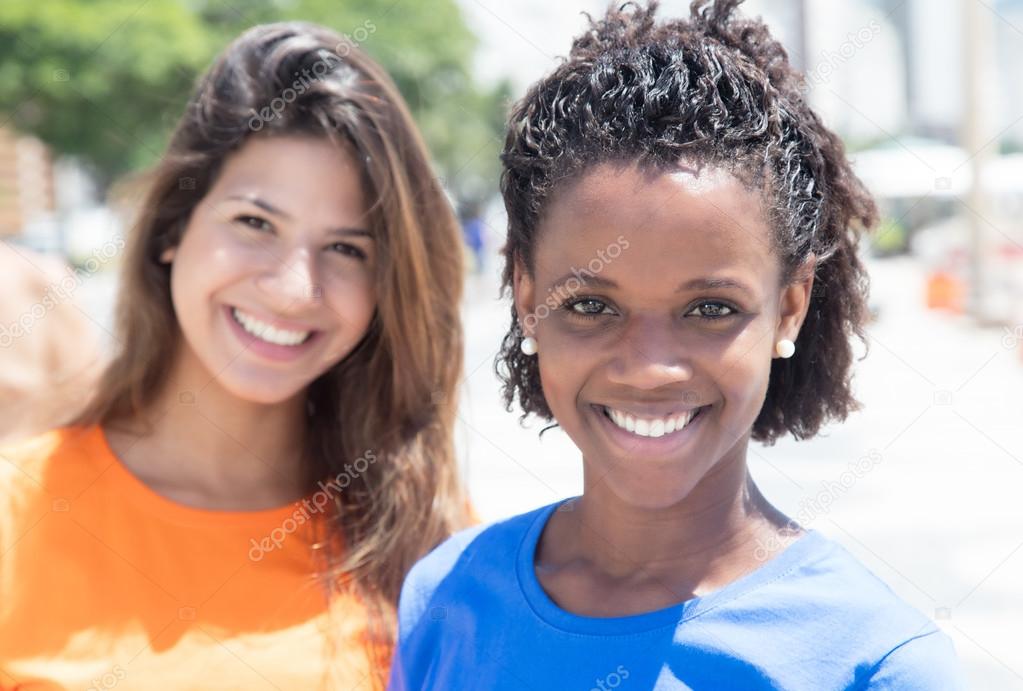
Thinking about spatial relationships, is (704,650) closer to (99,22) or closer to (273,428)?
(273,428)

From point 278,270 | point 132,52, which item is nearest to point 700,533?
point 278,270

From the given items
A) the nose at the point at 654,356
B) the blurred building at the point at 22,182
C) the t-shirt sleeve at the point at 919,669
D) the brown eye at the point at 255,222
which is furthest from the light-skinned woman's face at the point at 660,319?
the blurred building at the point at 22,182

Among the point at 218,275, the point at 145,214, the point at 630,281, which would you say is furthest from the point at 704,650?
the point at 145,214

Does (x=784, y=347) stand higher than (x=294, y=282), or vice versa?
(x=784, y=347)

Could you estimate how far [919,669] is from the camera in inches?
51.2

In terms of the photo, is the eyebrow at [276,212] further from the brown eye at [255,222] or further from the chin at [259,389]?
the chin at [259,389]

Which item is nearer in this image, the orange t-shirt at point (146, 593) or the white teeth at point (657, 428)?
the white teeth at point (657, 428)

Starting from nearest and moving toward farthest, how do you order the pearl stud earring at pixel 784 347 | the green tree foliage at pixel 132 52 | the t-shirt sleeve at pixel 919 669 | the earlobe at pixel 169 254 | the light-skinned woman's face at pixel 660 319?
the t-shirt sleeve at pixel 919 669 < the light-skinned woman's face at pixel 660 319 < the pearl stud earring at pixel 784 347 < the earlobe at pixel 169 254 < the green tree foliage at pixel 132 52

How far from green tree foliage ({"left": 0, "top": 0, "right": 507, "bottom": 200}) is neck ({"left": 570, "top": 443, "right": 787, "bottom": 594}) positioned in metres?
16.6

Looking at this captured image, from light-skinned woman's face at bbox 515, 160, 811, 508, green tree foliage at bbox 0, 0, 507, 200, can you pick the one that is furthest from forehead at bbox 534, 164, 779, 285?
green tree foliage at bbox 0, 0, 507, 200

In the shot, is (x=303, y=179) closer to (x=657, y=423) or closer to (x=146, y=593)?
(x=146, y=593)

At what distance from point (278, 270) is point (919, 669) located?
1.47 metres

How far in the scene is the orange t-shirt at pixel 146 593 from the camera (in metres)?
1.97

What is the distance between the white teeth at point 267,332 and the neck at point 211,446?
218mm
